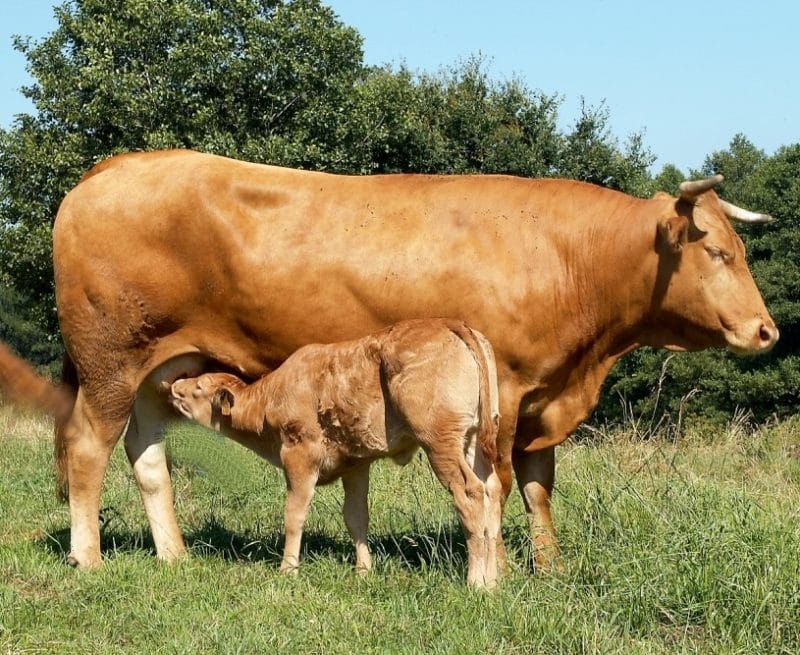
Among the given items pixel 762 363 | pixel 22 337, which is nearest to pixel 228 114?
pixel 762 363

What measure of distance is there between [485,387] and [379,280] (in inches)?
37.7

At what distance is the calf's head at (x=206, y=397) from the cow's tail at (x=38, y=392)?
0.78 meters

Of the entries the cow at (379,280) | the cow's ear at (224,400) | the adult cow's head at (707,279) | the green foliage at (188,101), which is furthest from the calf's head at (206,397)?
the green foliage at (188,101)

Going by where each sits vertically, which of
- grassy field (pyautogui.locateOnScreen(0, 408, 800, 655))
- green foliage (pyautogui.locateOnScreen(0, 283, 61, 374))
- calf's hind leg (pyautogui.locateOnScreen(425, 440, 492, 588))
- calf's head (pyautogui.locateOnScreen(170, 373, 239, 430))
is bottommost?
green foliage (pyautogui.locateOnScreen(0, 283, 61, 374))

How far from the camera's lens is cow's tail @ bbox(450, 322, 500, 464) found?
6.08m

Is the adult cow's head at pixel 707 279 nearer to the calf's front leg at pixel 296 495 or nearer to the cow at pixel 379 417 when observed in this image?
the cow at pixel 379 417

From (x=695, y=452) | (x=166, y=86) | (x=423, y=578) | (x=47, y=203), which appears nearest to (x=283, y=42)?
(x=166, y=86)

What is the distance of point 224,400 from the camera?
708cm

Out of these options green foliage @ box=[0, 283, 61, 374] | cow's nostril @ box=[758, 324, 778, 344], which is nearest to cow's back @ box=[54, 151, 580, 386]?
Answer: cow's nostril @ box=[758, 324, 778, 344]

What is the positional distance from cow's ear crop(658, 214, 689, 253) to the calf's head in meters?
2.97

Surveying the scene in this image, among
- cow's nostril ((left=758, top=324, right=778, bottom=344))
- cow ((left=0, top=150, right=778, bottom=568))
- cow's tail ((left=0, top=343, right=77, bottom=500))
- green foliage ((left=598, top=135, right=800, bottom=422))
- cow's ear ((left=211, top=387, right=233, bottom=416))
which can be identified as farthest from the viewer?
green foliage ((left=598, top=135, right=800, bottom=422))

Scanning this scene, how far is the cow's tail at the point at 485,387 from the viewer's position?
6082 mm

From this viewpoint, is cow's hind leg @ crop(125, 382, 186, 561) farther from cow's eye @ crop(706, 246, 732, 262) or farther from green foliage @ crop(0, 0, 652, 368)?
green foliage @ crop(0, 0, 652, 368)

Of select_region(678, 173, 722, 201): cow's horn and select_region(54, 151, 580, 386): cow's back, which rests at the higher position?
select_region(678, 173, 722, 201): cow's horn
